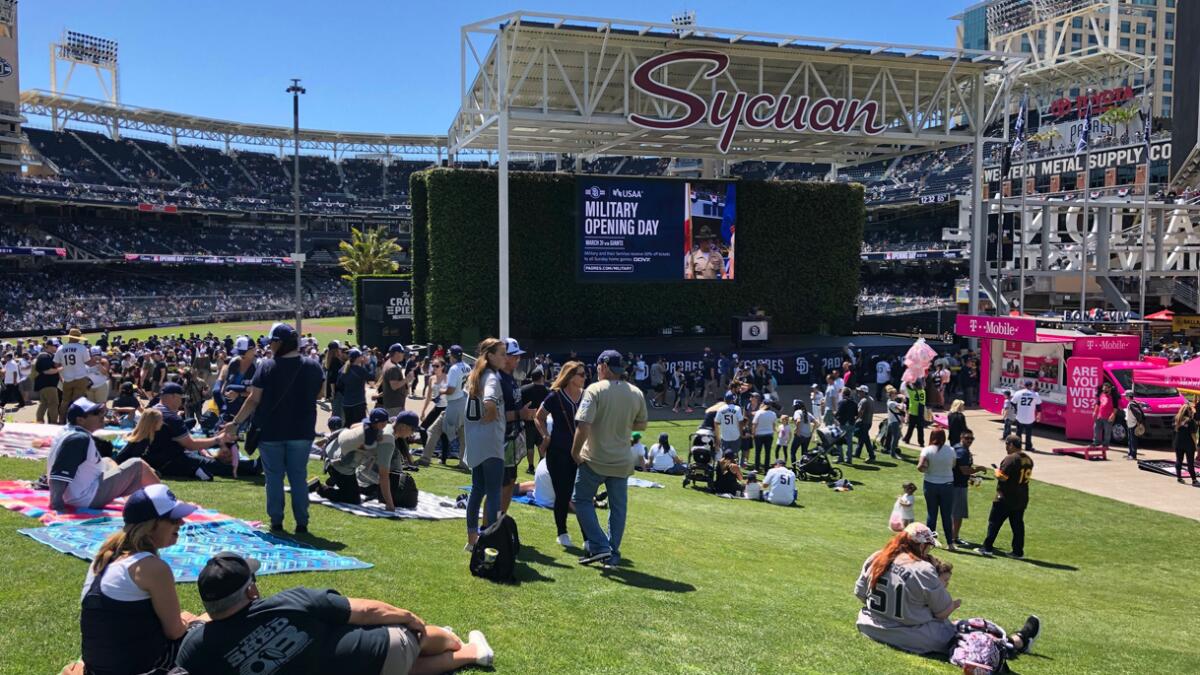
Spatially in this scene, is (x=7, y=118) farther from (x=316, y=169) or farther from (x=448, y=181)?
(x=448, y=181)

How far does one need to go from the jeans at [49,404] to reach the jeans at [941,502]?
13.2 m

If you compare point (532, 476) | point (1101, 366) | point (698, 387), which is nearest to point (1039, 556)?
point (532, 476)

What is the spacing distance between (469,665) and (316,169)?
82292mm

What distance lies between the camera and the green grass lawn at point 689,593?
484cm

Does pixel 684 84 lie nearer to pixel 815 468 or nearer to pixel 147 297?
pixel 815 468

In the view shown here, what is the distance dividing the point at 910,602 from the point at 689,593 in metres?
1.46

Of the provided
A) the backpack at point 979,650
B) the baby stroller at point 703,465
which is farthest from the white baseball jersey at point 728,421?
the backpack at point 979,650

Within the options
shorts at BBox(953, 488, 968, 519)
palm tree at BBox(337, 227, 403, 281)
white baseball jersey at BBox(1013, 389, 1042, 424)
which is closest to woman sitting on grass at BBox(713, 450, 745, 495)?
shorts at BBox(953, 488, 968, 519)

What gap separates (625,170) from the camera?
2862 inches

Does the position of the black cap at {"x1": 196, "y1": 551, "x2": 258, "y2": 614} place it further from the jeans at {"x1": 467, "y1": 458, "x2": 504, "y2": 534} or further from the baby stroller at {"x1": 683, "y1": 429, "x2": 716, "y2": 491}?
the baby stroller at {"x1": 683, "y1": 429, "x2": 716, "y2": 491}

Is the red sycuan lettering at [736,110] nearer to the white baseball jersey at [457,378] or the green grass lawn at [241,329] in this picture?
the white baseball jersey at [457,378]

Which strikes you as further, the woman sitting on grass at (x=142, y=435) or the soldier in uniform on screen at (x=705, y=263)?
the soldier in uniform on screen at (x=705, y=263)

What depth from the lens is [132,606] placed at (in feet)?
12.6

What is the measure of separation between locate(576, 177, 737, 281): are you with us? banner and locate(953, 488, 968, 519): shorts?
61.6ft
